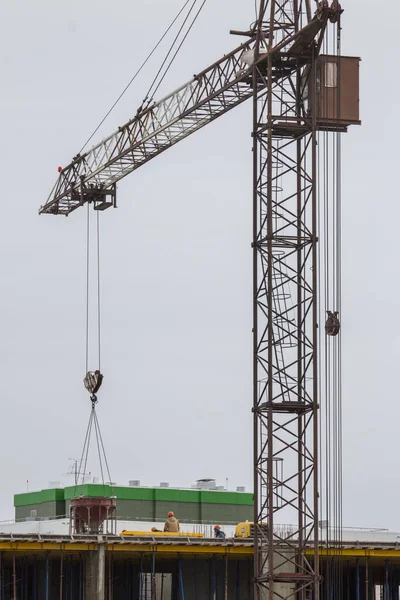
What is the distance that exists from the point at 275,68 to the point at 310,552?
23.2 metres

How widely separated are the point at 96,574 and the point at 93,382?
897cm

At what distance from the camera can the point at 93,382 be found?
2395 inches

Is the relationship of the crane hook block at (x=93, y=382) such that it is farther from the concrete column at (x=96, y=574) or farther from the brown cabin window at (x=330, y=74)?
the brown cabin window at (x=330, y=74)

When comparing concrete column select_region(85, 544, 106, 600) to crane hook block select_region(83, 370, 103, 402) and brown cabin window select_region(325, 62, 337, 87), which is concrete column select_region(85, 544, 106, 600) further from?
brown cabin window select_region(325, 62, 337, 87)

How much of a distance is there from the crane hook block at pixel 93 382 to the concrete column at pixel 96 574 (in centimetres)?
723

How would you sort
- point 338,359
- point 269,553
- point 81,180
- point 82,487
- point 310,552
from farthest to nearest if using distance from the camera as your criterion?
1. point 82,487
2. point 81,180
3. point 310,552
4. point 338,359
5. point 269,553

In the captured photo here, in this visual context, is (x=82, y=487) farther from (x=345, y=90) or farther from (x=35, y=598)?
(x=345, y=90)

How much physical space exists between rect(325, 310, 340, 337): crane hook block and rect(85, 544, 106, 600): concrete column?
48.3 ft

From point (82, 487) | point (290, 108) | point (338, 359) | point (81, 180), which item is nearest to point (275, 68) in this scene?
point (290, 108)

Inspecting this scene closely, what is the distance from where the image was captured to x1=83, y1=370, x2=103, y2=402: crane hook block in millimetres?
Answer: 60656

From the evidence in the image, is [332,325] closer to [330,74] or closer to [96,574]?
[330,74]

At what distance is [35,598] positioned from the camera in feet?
206

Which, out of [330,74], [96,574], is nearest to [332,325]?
[330,74]

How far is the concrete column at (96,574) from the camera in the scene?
193 ft
